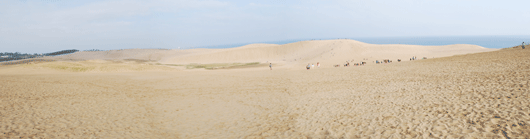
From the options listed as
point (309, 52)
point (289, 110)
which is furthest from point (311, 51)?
point (289, 110)

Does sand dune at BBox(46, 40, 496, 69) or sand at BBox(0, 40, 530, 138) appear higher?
sand dune at BBox(46, 40, 496, 69)

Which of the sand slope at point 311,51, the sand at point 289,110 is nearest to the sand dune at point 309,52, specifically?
the sand slope at point 311,51

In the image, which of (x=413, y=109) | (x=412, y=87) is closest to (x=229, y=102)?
(x=413, y=109)

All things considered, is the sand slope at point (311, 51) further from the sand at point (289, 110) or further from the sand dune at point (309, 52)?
the sand at point (289, 110)

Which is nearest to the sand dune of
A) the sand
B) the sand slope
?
the sand slope

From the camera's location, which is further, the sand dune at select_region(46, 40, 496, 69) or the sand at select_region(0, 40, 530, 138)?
the sand dune at select_region(46, 40, 496, 69)

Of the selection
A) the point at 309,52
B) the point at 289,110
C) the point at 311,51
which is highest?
the point at 311,51

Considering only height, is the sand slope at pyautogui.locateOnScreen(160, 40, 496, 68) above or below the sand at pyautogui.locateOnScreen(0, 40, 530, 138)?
above

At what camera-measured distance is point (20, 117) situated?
983 centimetres

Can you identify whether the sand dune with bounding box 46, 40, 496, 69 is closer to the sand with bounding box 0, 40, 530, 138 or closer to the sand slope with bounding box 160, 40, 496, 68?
the sand slope with bounding box 160, 40, 496, 68

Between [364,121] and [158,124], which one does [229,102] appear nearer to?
[158,124]

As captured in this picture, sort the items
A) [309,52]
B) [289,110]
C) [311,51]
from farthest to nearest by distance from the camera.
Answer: [311,51]
[309,52]
[289,110]

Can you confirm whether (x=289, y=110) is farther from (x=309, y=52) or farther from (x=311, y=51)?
(x=311, y=51)

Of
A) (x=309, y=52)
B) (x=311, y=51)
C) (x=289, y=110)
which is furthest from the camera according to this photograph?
(x=311, y=51)
